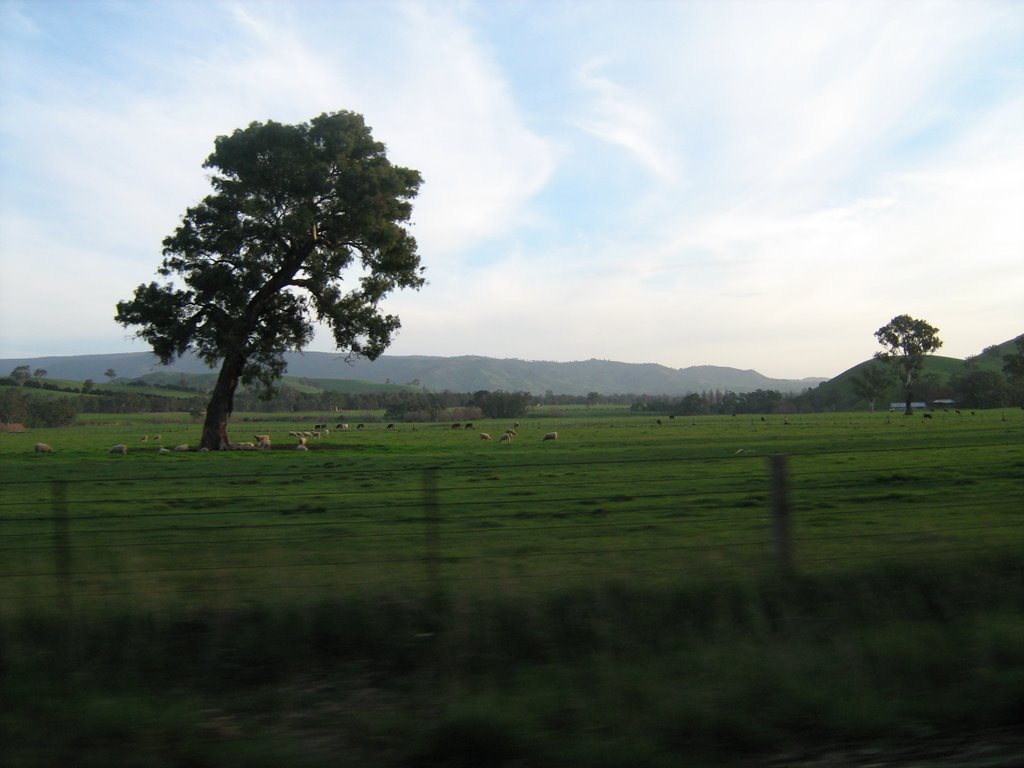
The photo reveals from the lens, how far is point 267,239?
3167cm

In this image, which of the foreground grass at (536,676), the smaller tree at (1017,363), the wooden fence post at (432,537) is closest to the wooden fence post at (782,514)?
the foreground grass at (536,676)

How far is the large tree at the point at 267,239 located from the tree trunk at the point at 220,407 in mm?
59

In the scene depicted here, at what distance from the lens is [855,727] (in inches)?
198

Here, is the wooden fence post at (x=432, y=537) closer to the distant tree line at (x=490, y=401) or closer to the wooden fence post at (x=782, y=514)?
the wooden fence post at (x=782, y=514)

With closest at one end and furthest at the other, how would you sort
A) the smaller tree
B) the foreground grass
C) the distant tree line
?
1. the foreground grass
2. the distant tree line
3. the smaller tree

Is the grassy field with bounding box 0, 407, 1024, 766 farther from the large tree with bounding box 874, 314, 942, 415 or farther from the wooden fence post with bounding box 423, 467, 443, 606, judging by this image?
the large tree with bounding box 874, 314, 942, 415

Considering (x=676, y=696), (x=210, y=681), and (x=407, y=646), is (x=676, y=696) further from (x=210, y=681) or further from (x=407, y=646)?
(x=210, y=681)

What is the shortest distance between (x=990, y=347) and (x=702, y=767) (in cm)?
18356

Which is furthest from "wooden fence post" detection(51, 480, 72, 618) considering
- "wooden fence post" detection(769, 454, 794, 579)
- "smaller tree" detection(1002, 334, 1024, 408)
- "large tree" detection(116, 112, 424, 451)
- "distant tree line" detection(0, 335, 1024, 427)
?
"smaller tree" detection(1002, 334, 1024, 408)

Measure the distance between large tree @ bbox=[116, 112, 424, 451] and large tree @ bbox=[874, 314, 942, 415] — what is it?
3340 inches

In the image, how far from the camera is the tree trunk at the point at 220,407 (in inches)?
1290

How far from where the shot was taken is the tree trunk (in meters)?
32.8

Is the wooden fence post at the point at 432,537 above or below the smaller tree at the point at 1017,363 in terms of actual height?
below

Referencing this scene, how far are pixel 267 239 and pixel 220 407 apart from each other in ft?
23.3
